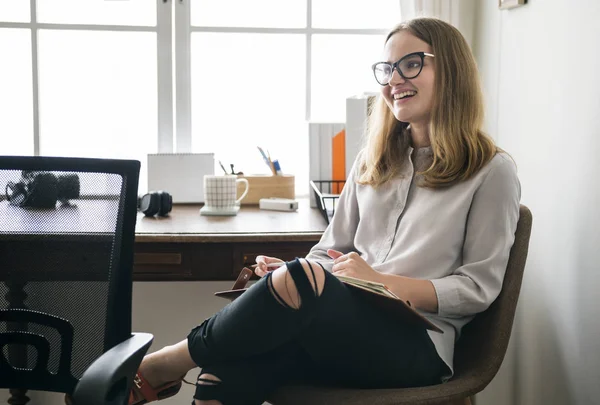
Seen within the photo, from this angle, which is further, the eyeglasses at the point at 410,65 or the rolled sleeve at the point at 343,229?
the rolled sleeve at the point at 343,229

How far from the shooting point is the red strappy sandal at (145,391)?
1467mm

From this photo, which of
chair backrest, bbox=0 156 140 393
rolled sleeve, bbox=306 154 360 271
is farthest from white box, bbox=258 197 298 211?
chair backrest, bbox=0 156 140 393

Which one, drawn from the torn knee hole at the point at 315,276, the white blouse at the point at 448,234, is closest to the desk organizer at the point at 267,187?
the white blouse at the point at 448,234

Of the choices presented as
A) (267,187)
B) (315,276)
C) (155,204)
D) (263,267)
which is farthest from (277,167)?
(315,276)

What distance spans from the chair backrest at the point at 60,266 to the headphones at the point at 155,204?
2.45ft

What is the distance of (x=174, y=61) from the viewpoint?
96.0 inches

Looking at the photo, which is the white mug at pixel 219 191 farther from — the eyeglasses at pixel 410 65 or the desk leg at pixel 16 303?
the desk leg at pixel 16 303

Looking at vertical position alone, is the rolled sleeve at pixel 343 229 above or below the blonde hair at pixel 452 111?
below

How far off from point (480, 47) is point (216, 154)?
0.93 meters

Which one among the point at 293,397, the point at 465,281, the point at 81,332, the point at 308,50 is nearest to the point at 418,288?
the point at 465,281

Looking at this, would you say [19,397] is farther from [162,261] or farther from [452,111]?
[452,111]

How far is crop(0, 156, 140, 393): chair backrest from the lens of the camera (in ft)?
4.08

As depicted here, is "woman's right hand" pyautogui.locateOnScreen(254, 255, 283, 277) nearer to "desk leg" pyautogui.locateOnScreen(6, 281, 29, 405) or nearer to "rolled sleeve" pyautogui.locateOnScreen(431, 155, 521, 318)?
"rolled sleeve" pyautogui.locateOnScreen(431, 155, 521, 318)

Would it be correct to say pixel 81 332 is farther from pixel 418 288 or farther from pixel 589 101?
pixel 589 101
